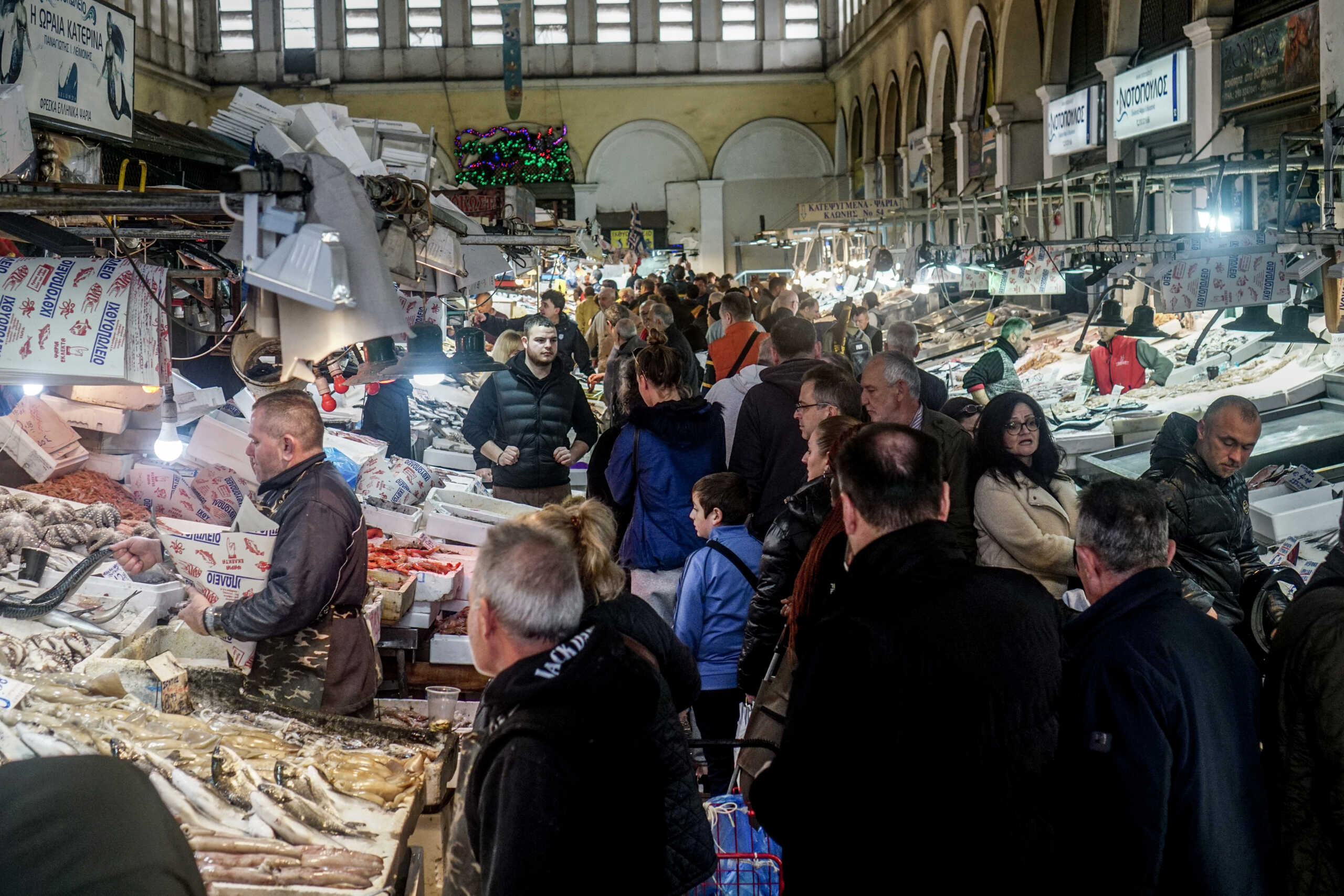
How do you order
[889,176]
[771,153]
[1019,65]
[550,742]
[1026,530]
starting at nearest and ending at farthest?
[550,742], [1026,530], [1019,65], [889,176], [771,153]

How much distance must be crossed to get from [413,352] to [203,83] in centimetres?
2748

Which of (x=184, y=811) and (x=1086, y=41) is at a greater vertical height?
(x=1086, y=41)

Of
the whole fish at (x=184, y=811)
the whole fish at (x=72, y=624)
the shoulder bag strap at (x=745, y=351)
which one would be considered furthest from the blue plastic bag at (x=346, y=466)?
the whole fish at (x=184, y=811)

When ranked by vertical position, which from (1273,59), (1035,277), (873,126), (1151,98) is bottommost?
(1035,277)

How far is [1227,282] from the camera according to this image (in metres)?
5.65

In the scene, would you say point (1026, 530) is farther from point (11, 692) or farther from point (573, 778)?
point (11, 692)

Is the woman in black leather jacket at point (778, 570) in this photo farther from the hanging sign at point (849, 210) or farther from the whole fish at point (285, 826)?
the hanging sign at point (849, 210)

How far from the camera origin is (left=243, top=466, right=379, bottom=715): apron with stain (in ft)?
11.5

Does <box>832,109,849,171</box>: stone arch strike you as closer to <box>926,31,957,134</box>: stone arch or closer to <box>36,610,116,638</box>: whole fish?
<box>926,31,957,134</box>: stone arch

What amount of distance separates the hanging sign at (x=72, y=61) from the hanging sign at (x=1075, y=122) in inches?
440

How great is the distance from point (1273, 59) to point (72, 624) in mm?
9552

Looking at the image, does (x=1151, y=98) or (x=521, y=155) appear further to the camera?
(x=521, y=155)

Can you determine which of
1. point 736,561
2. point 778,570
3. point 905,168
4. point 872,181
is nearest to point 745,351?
point 736,561

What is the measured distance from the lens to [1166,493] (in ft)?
13.3
